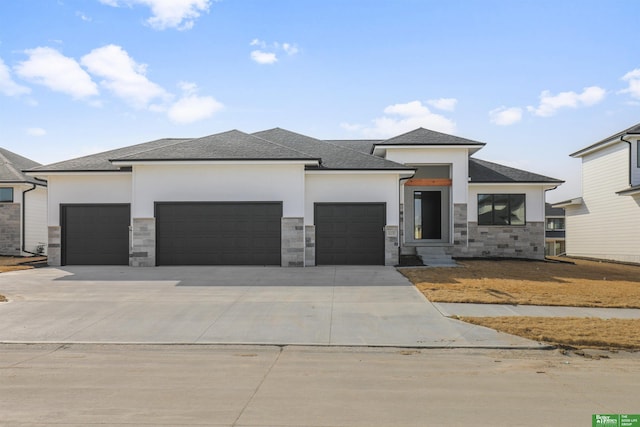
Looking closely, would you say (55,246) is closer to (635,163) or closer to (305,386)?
(305,386)

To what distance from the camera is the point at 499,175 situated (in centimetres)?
2470

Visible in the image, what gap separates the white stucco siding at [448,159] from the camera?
23.0 metres

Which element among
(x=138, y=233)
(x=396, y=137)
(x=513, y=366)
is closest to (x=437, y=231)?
(x=396, y=137)

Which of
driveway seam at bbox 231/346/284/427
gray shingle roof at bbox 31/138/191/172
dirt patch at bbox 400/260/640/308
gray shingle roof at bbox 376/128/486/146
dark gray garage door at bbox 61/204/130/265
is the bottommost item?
driveway seam at bbox 231/346/284/427

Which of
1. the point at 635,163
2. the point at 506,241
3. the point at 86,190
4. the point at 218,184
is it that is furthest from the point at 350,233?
the point at 635,163

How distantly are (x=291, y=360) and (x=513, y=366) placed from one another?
319 centimetres

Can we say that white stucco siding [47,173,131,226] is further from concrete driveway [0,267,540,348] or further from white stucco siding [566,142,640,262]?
white stucco siding [566,142,640,262]

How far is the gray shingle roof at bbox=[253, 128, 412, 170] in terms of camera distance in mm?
19469

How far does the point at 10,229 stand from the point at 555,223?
4600 cm

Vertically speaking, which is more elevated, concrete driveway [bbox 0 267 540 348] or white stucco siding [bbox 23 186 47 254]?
white stucco siding [bbox 23 186 47 254]

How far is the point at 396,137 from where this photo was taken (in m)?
23.7

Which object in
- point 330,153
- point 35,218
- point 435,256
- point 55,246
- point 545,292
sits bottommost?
point 545,292

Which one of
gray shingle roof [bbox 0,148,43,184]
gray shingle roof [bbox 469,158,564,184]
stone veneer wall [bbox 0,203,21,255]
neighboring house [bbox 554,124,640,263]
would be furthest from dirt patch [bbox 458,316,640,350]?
gray shingle roof [bbox 0,148,43,184]

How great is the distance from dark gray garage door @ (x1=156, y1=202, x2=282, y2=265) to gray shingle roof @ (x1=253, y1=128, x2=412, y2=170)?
3170 mm
